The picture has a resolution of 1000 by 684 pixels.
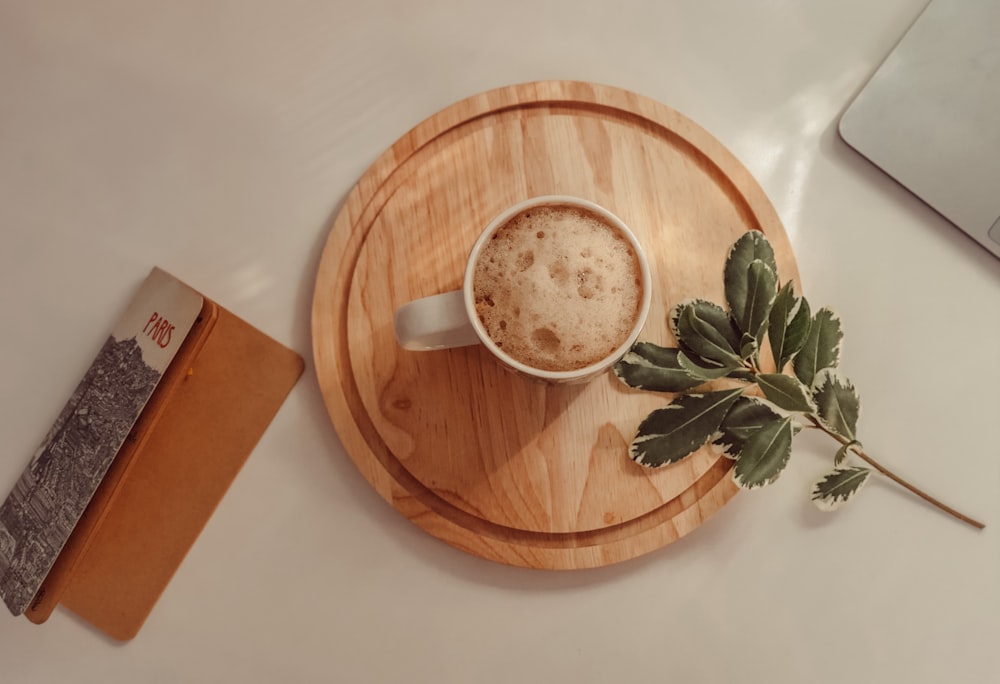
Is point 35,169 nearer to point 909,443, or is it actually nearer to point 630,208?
point 630,208

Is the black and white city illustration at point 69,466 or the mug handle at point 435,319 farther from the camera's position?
the black and white city illustration at point 69,466

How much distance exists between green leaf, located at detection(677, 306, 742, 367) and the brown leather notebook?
0.43 metres

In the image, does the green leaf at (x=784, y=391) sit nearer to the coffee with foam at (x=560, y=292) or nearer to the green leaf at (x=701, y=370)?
the green leaf at (x=701, y=370)

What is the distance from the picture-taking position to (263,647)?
32.5 inches

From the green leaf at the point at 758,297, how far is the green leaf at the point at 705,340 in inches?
1.0

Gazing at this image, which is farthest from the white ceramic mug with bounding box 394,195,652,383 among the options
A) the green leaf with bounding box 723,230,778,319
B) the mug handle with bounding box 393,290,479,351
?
the green leaf with bounding box 723,230,778,319

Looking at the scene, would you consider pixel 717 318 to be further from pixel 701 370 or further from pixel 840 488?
pixel 840 488

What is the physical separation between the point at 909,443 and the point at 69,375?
0.96 m

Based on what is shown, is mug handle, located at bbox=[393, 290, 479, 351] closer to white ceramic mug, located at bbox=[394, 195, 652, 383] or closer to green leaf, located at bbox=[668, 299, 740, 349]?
white ceramic mug, located at bbox=[394, 195, 652, 383]

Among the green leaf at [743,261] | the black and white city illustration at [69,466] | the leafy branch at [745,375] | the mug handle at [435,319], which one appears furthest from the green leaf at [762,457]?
the black and white city illustration at [69,466]

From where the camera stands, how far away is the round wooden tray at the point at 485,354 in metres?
0.76

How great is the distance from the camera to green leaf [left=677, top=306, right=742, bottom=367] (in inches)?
27.8

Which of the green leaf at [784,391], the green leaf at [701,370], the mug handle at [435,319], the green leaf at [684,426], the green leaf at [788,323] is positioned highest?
the green leaf at [788,323]

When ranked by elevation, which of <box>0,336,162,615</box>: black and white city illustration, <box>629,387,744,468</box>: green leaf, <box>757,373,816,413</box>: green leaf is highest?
<box>757,373,816,413</box>: green leaf
